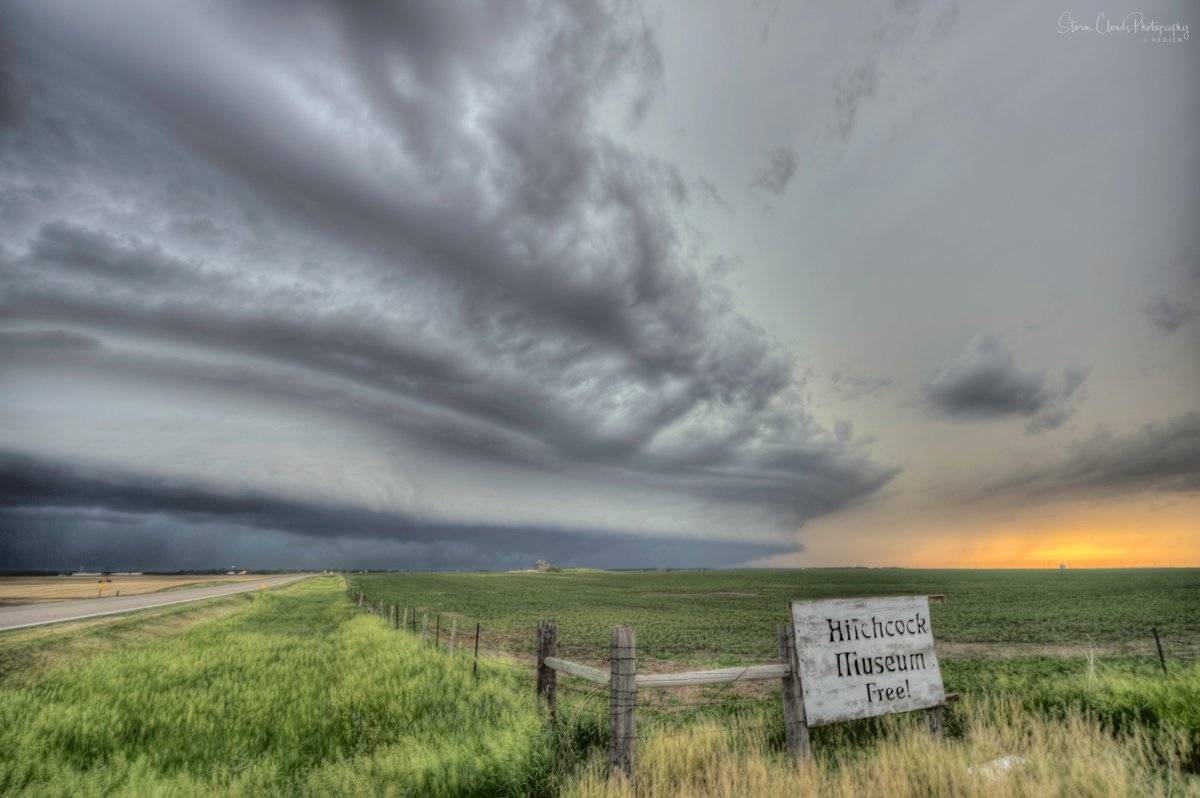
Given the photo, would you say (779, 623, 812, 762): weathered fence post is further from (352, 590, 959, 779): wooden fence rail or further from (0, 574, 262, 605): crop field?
(0, 574, 262, 605): crop field

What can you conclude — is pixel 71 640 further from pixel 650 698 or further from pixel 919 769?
pixel 919 769

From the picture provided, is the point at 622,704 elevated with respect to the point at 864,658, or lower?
lower

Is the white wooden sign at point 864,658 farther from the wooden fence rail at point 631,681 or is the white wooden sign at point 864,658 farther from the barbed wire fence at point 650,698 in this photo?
the barbed wire fence at point 650,698

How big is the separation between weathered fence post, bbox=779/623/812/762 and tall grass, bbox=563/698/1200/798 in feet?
0.73

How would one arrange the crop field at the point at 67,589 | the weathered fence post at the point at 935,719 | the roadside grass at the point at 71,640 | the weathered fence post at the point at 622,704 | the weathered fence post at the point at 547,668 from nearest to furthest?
the weathered fence post at the point at 622,704 → the weathered fence post at the point at 935,719 → the weathered fence post at the point at 547,668 → the roadside grass at the point at 71,640 → the crop field at the point at 67,589

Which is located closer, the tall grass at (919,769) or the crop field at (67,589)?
the tall grass at (919,769)

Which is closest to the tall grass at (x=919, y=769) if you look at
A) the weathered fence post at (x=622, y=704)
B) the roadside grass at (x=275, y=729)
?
the weathered fence post at (x=622, y=704)

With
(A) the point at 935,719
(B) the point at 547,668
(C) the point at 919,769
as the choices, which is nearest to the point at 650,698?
(B) the point at 547,668

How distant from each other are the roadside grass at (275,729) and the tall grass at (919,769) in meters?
1.20

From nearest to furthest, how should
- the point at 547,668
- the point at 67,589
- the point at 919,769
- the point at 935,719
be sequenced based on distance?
the point at 919,769, the point at 935,719, the point at 547,668, the point at 67,589

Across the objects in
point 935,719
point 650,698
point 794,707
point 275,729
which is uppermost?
point 794,707

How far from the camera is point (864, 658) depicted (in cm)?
716

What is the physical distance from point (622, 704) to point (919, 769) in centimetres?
285

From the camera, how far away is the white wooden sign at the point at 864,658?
264 inches
